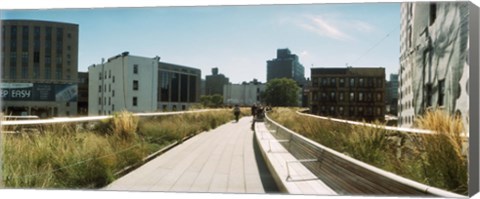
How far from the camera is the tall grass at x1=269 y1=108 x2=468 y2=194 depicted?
290 cm

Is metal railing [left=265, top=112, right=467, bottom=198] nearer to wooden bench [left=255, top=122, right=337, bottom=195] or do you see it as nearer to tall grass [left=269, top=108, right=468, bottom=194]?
wooden bench [left=255, top=122, right=337, bottom=195]

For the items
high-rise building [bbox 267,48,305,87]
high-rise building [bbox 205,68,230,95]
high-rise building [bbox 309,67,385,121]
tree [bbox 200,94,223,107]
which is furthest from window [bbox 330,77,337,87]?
tree [bbox 200,94,223,107]

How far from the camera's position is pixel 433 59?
3607mm

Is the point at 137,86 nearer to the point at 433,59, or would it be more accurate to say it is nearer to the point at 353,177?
the point at 353,177

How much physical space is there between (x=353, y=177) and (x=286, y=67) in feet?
3.99

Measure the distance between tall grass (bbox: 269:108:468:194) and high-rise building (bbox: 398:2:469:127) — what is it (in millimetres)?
154

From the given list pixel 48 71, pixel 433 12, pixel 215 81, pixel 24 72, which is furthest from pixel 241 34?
pixel 24 72

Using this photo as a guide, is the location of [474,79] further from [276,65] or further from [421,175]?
[276,65]

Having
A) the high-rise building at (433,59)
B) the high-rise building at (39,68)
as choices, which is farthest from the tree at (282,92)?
the high-rise building at (39,68)

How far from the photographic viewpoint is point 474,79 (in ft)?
9.99

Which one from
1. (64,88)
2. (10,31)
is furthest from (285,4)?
(10,31)

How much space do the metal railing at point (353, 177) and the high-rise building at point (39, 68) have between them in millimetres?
2525

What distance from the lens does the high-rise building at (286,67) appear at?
404cm

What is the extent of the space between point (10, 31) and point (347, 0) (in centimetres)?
329
